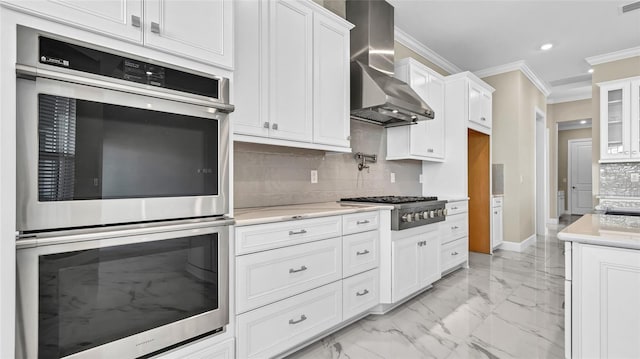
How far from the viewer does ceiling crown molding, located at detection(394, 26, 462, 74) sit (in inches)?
156

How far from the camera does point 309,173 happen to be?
114 inches

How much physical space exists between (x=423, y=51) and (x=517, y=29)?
114 centimetres

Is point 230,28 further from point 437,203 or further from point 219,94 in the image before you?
point 437,203

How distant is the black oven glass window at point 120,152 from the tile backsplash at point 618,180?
5.62 m

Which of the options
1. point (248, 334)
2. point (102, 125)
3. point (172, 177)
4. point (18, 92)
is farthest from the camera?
point (248, 334)

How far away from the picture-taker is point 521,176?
5102 millimetres

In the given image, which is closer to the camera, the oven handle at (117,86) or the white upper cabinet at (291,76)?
the oven handle at (117,86)

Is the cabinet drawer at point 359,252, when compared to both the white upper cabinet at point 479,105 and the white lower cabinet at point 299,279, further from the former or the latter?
the white upper cabinet at point 479,105

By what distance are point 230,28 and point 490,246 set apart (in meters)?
4.64

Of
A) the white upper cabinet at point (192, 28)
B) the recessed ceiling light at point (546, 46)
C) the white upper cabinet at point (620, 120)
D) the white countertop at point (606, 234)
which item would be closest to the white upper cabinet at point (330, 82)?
the white upper cabinet at point (192, 28)

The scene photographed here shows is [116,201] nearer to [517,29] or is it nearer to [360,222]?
[360,222]

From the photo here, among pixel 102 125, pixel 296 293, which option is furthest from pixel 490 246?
pixel 102 125

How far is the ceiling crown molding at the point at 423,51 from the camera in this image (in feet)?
13.0

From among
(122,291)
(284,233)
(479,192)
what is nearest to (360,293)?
(284,233)
